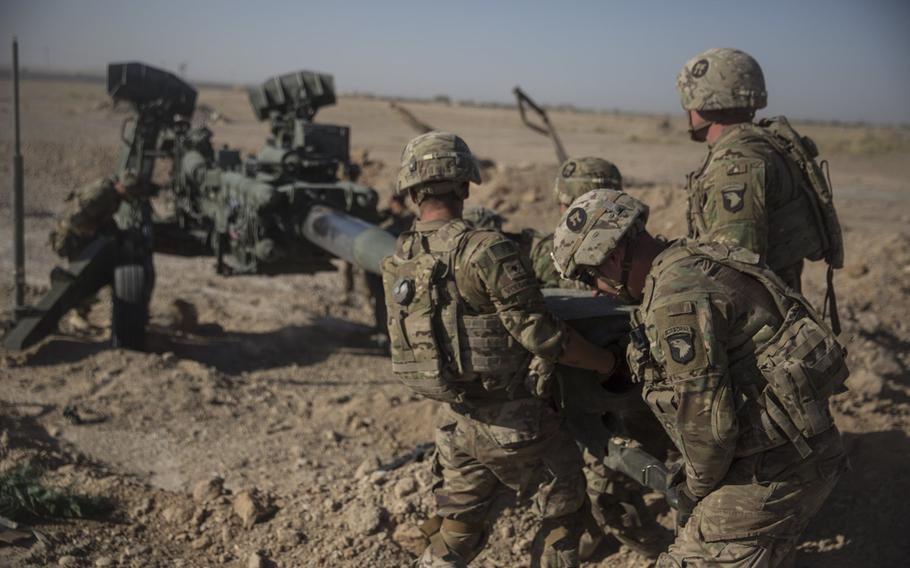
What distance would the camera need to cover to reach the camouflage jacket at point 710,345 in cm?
259

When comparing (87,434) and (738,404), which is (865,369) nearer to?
(738,404)

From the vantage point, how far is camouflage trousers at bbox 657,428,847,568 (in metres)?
2.78

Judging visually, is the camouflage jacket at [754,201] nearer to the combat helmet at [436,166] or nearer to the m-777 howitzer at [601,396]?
the m-777 howitzer at [601,396]

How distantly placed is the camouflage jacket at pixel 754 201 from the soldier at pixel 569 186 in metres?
0.45

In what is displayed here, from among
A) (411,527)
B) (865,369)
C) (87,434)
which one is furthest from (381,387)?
(865,369)

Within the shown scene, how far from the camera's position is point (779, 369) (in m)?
2.60

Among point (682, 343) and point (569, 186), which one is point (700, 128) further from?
point (682, 343)

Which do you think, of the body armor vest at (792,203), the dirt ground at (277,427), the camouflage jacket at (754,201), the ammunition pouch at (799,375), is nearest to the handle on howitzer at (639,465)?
the ammunition pouch at (799,375)

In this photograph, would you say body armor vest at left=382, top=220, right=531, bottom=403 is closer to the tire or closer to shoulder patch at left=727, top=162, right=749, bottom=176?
shoulder patch at left=727, top=162, right=749, bottom=176

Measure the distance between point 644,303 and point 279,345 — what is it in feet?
21.5

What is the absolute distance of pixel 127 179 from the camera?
8070 millimetres

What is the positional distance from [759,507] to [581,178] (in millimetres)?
2098

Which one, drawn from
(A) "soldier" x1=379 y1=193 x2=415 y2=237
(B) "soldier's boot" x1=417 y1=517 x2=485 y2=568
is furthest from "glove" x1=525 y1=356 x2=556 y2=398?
(A) "soldier" x1=379 y1=193 x2=415 y2=237

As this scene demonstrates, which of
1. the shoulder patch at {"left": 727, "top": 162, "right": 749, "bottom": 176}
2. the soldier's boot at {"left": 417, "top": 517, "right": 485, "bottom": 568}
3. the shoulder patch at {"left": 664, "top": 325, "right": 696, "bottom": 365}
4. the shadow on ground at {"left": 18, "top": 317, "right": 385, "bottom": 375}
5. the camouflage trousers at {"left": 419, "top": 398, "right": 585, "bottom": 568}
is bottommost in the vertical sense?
the shadow on ground at {"left": 18, "top": 317, "right": 385, "bottom": 375}
